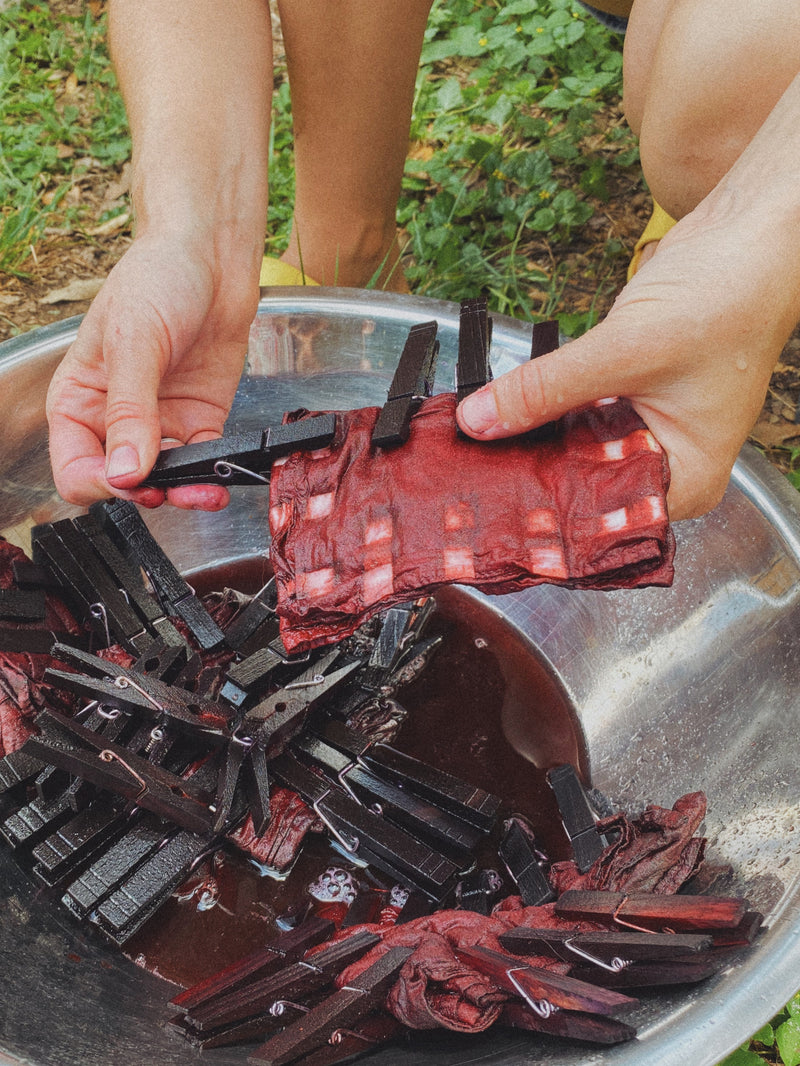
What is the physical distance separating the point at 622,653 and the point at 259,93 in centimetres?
248

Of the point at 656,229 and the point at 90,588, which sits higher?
the point at 656,229

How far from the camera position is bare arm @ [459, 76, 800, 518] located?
6.86 ft

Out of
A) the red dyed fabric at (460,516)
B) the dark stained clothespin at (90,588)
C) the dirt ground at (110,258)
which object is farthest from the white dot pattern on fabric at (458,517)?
the dirt ground at (110,258)

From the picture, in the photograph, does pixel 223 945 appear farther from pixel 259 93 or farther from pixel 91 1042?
pixel 259 93

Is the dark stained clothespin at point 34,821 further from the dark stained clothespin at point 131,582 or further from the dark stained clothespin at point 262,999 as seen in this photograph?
the dark stained clothespin at point 262,999

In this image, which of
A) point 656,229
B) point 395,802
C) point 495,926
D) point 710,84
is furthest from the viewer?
point 656,229

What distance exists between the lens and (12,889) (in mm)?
2477

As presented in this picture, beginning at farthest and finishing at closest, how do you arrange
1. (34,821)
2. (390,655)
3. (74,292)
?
(74,292), (390,655), (34,821)

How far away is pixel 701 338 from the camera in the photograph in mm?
2123

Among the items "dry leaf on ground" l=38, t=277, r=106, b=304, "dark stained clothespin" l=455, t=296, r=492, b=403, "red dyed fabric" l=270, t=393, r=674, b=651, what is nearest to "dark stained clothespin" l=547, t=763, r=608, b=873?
"red dyed fabric" l=270, t=393, r=674, b=651

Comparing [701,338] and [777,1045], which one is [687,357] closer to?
[701,338]

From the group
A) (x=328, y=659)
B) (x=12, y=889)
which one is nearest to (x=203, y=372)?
(x=328, y=659)

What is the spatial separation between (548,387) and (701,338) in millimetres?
406

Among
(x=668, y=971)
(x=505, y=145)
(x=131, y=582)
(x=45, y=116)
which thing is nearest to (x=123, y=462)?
(x=131, y=582)
